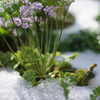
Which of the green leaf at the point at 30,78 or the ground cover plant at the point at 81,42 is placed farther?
the ground cover plant at the point at 81,42

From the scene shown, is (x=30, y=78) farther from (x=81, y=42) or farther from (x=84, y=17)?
(x=84, y=17)

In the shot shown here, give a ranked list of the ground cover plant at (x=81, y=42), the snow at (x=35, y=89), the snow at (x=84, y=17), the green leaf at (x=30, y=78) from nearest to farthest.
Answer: the snow at (x=35, y=89), the green leaf at (x=30, y=78), the ground cover plant at (x=81, y=42), the snow at (x=84, y=17)

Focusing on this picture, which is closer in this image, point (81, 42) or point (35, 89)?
point (35, 89)

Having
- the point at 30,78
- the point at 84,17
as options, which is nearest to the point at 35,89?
the point at 30,78

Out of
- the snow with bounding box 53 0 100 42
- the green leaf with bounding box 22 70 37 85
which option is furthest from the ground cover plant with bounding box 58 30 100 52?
the green leaf with bounding box 22 70 37 85

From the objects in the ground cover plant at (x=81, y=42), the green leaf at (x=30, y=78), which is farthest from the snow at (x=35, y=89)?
the ground cover plant at (x=81, y=42)

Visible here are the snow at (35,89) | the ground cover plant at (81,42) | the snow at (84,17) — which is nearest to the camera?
the snow at (35,89)

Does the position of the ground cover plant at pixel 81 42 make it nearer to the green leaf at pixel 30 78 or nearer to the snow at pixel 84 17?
the snow at pixel 84 17

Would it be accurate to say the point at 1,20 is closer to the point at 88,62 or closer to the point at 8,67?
the point at 8,67

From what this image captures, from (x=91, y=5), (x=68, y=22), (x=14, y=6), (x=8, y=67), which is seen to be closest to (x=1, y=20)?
(x=14, y=6)

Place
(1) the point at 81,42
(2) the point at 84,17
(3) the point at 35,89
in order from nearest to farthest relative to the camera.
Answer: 1. (3) the point at 35,89
2. (1) the point at 81,42
3. (2) the point at 84,17

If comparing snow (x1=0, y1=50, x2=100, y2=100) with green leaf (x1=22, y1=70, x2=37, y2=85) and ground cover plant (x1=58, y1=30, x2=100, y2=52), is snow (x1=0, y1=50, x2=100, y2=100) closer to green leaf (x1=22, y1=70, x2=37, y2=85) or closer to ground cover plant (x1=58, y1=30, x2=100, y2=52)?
green leaf (x1=22, y1=70, x2=37, y2=85)
